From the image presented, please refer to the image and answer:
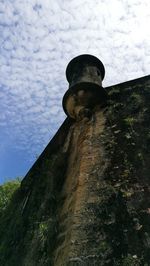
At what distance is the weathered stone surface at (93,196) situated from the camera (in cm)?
372

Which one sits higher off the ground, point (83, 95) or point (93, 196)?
point (83, 95)

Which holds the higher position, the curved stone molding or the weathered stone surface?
the curved stone molding

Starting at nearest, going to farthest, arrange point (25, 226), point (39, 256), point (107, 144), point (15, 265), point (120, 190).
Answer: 1. point (120, 190)
2. point (39, 256)
3. point (107, 144)
4. point (15, 265)
5. point (25, 226)

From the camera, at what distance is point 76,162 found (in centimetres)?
537

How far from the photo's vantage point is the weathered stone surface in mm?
3725

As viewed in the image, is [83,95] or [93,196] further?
[83,95]

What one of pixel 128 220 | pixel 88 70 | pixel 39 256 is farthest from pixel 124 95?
pixel 39 256

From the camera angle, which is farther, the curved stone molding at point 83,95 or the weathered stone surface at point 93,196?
the curved stone molding at point 83,95

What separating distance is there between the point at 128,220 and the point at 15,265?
9.01 ft

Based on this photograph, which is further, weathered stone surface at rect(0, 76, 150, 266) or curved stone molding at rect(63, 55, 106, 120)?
curved stone molding at rect(63, 55, 106, 120)

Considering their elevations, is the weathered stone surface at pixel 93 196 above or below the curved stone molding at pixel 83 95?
below

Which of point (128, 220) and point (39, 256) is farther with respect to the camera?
point (39, 256)

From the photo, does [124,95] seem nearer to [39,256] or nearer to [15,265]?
[39,256]

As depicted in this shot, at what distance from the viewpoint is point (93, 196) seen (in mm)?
4371
